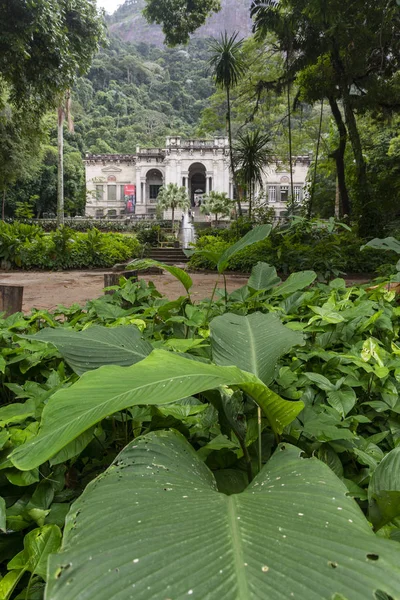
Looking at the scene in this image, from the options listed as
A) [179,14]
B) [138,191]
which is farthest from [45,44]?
[138,191]

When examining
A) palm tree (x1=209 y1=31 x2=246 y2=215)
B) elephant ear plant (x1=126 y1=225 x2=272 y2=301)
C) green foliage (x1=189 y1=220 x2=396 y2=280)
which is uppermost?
palm tree (x1=209 y1=31 x2=246 y2=215)

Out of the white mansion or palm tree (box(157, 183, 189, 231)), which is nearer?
palm tree (box(157, 183, 189, 231))

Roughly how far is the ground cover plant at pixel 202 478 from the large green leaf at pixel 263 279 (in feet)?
1.54

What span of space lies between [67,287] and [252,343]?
5370 mm

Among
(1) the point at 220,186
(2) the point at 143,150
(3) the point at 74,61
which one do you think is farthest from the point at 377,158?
(2) the point at 143,150

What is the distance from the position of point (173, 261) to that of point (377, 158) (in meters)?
8.75

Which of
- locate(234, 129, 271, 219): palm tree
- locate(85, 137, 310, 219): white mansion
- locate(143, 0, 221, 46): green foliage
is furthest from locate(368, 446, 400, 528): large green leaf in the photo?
locate(85, 137, 310, 219): white mansion

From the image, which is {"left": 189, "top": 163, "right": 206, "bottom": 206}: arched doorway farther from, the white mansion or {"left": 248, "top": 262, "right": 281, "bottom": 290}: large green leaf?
{"left": 248, "top": 262, "right": 281, "bottom": 290}: large green leaf

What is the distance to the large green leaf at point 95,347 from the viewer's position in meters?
0.80

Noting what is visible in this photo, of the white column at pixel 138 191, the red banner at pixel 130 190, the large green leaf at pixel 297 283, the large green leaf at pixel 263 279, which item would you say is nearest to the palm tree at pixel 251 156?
the large green leaf at pixel 263 279

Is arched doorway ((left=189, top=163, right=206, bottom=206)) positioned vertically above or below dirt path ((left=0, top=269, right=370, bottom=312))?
above

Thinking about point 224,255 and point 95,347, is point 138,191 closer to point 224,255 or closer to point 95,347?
point 224,255

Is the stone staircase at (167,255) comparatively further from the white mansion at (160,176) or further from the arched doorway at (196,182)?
the arched doorway at (196,182)

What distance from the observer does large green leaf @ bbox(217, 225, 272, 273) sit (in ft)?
4.29
